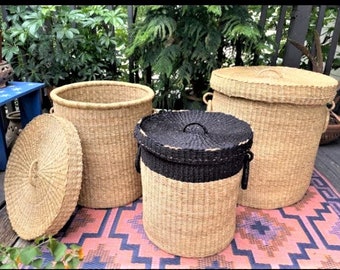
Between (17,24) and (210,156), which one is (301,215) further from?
(17,24)

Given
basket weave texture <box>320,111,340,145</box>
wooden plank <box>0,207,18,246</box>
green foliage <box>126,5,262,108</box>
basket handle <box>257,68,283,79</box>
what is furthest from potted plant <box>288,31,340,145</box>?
wooden plank <box>0,207,18,246</box>

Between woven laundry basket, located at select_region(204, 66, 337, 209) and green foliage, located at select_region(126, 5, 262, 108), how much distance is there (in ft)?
1.25

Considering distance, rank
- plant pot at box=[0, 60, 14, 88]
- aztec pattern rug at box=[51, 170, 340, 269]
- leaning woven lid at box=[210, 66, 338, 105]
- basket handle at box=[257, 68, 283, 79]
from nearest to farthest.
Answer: aztec pattern rug at box=[51, 170, 340, 269], leaning woven lid at box=[210, 66, 338, 105], basket handle at box=[257, 68, 283, 79], plant pot at box=[0, 60, 14, 88]

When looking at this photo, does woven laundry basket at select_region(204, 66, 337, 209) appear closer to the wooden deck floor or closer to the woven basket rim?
the woven basket rim

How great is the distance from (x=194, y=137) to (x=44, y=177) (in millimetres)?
693

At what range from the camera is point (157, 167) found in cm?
113

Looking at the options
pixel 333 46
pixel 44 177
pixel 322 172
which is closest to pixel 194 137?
pixel 44 177

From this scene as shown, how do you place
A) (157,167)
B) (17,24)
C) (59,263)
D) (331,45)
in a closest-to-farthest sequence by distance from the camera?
(59,263), (157,167), (17,24), (331,45)

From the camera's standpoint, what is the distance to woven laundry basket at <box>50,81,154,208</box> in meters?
1.35

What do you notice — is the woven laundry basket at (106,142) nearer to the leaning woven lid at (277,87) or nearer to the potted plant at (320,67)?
the leaning woven lid at (277,87)

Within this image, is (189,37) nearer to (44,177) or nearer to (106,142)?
(106,142)

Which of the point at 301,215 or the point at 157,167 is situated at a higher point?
the point at 157,167
